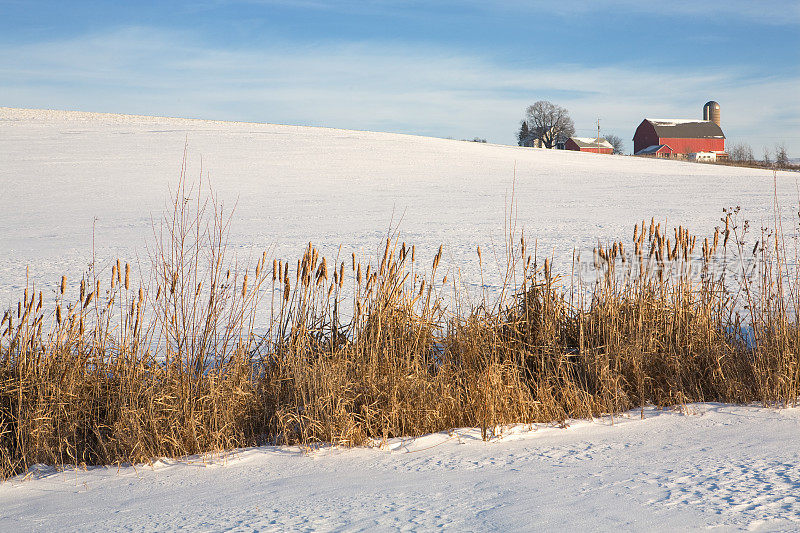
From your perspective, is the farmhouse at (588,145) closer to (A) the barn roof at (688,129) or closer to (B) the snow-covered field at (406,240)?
(A) the barn roof at (688,129)

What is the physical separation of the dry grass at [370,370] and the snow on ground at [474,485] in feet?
0.55

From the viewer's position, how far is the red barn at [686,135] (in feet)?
219

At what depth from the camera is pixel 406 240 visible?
12273mm

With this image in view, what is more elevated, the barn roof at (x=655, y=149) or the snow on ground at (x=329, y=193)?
the barn roof at (x=655, y=149)

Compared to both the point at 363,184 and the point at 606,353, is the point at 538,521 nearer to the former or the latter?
the point at 606,353

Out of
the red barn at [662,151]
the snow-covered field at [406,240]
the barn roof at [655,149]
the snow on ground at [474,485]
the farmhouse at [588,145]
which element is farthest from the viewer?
the farmhouse at [588,145]

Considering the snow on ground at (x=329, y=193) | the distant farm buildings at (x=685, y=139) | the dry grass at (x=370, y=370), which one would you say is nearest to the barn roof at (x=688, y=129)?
the distant farm buildings at (x=685, y=139)

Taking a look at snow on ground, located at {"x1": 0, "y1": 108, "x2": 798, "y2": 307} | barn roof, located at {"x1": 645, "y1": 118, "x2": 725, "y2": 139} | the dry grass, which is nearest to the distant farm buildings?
barn roof, located at {"x1": 645, "y1": 118, "x2": 725, "y2": 139}

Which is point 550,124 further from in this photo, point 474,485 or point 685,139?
point 474,485

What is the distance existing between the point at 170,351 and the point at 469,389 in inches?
69.4

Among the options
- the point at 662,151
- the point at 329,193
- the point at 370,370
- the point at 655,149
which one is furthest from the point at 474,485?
the point at 655,149

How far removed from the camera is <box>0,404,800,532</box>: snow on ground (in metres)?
2.65

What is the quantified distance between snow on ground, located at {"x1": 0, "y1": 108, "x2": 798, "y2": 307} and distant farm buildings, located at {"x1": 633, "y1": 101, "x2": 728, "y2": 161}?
36.0 meters

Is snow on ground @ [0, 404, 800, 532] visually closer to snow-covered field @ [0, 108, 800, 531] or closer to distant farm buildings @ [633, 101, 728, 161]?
snow-covered field @ [0, 108, 800, 531]
